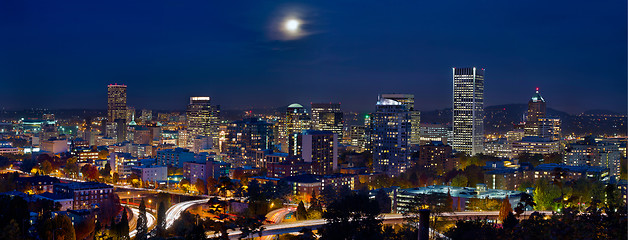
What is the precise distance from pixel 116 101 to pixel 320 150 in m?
40.8

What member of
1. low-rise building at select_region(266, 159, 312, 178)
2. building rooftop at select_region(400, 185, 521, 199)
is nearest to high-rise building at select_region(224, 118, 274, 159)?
low-rise building at select_region(266, 159, 312, 178)

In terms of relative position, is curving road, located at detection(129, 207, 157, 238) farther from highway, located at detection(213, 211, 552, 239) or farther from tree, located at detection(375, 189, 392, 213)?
tree, located at detection(375, 189, 392, 213)

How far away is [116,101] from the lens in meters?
62.7

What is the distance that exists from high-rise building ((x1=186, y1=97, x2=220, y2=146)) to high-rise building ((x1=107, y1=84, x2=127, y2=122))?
1567 centimetres

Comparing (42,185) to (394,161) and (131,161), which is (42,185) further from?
(394,161)

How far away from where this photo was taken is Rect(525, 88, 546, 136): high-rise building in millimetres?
42938

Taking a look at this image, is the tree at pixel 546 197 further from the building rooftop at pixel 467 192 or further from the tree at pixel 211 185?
the tree at pixel 211 185

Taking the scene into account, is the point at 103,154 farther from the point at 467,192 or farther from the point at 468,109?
the point at 467,192

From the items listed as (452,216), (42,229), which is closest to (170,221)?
(42,229)

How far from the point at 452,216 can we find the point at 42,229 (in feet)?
29.5

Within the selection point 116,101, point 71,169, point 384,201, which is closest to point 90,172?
point 71,169

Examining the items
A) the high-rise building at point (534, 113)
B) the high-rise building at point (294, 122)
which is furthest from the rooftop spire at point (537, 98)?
the high-rise building at point (294, 122)

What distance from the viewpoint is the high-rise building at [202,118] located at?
1845 inches

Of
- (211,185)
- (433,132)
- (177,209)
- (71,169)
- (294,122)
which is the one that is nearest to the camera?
(177,209)
